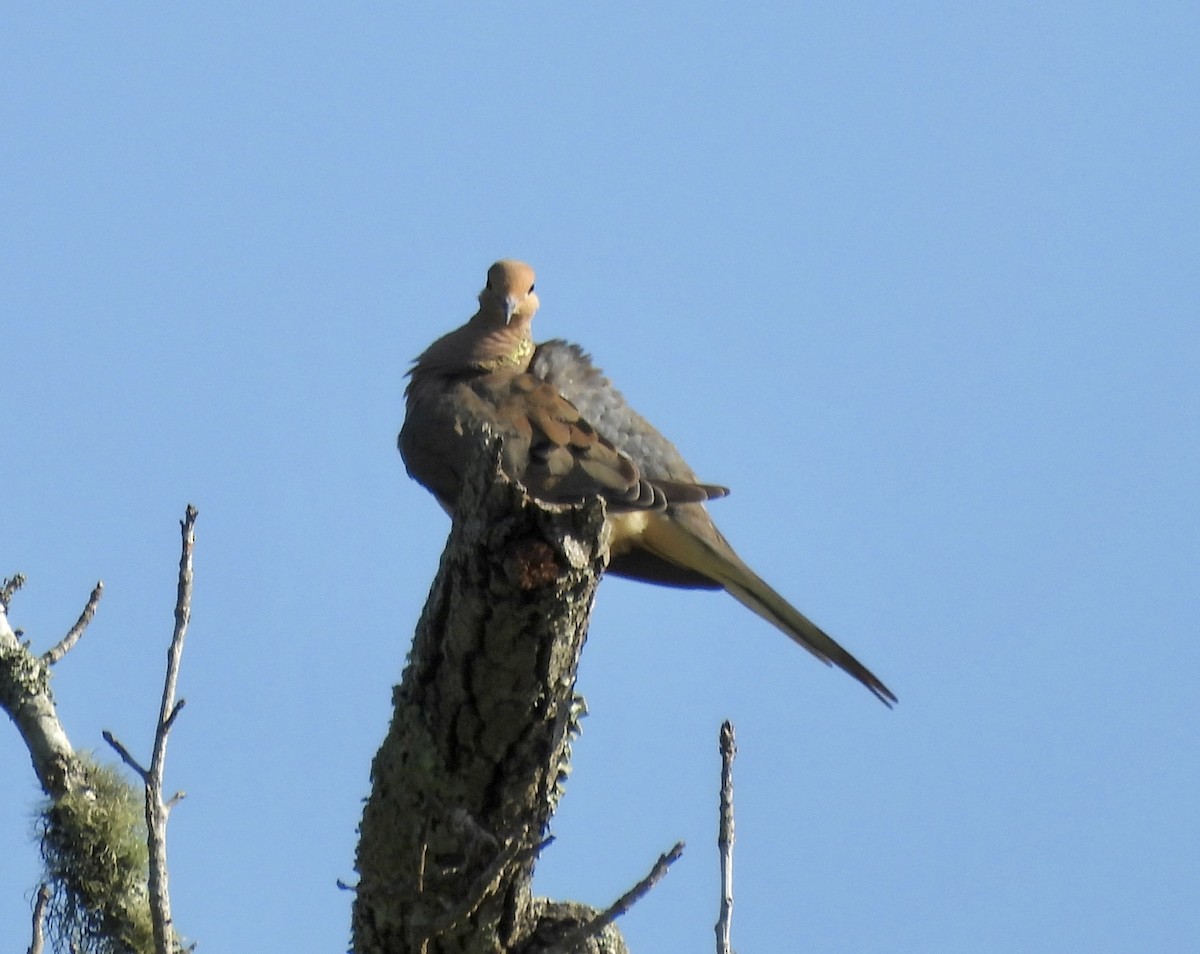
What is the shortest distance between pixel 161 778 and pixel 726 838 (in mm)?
1051

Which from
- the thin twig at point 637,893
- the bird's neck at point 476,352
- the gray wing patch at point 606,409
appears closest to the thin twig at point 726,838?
the thin twig at point 637,893

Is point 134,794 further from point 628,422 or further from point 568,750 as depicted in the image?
point 628,422

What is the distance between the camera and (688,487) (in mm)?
4836

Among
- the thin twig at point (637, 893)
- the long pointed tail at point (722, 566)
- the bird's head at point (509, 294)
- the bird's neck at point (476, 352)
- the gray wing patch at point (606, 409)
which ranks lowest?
the thin twig at point (637, 893)

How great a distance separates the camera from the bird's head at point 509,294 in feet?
19.1

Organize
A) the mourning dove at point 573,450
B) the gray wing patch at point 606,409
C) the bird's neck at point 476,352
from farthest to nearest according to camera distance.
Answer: the bird's neck at point 476,352, the gray wing patch at point 606,409, the mourning dove at point 573,450

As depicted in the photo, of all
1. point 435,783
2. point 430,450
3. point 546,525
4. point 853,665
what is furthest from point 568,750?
point 430,450

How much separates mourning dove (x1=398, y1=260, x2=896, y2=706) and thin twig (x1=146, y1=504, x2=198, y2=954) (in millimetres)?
1381

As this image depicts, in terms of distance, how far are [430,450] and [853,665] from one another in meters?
1.46

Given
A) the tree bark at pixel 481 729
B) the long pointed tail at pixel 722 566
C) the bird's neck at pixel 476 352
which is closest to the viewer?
the tree bark at pixel 481 729

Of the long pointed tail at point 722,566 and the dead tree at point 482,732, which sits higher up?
the long pointed tail at point 722,566

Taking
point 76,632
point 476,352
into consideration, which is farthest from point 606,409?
point 76,632

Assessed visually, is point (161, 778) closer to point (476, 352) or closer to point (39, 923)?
point (39, 923)

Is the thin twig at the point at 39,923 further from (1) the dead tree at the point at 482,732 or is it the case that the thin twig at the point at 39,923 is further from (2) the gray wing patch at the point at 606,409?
(2) the gray wing patch at the point at 606,409
